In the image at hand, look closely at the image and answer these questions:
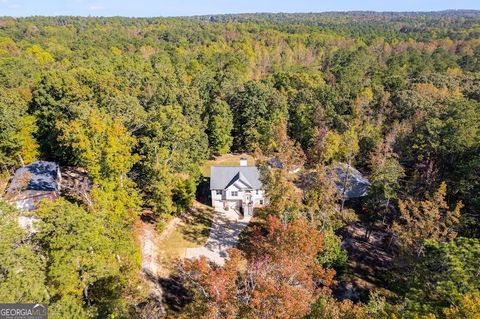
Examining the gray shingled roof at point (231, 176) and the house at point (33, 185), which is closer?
the house at point (33, 185)

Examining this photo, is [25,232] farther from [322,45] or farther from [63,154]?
[322,45]

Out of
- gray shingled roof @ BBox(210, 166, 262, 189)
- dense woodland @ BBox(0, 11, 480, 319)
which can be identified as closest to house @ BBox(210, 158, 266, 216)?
gray shingled roof @ BBox(210, 166, 262, 189)

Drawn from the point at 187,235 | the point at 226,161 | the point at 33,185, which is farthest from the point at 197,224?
the point at 226,161

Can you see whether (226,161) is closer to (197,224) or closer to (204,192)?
(204,192)

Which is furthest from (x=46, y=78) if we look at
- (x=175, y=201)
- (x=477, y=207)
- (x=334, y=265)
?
(x=477, y=207)

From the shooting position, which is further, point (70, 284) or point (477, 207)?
point (477, 207)

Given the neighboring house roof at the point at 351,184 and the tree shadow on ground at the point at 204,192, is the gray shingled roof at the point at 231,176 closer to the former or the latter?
the tree shadow on ground at the point at 204,192

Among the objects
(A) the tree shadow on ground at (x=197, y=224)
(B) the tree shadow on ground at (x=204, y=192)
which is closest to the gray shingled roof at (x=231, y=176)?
(B) the tree shadow on ground at (x=204, y=192)
